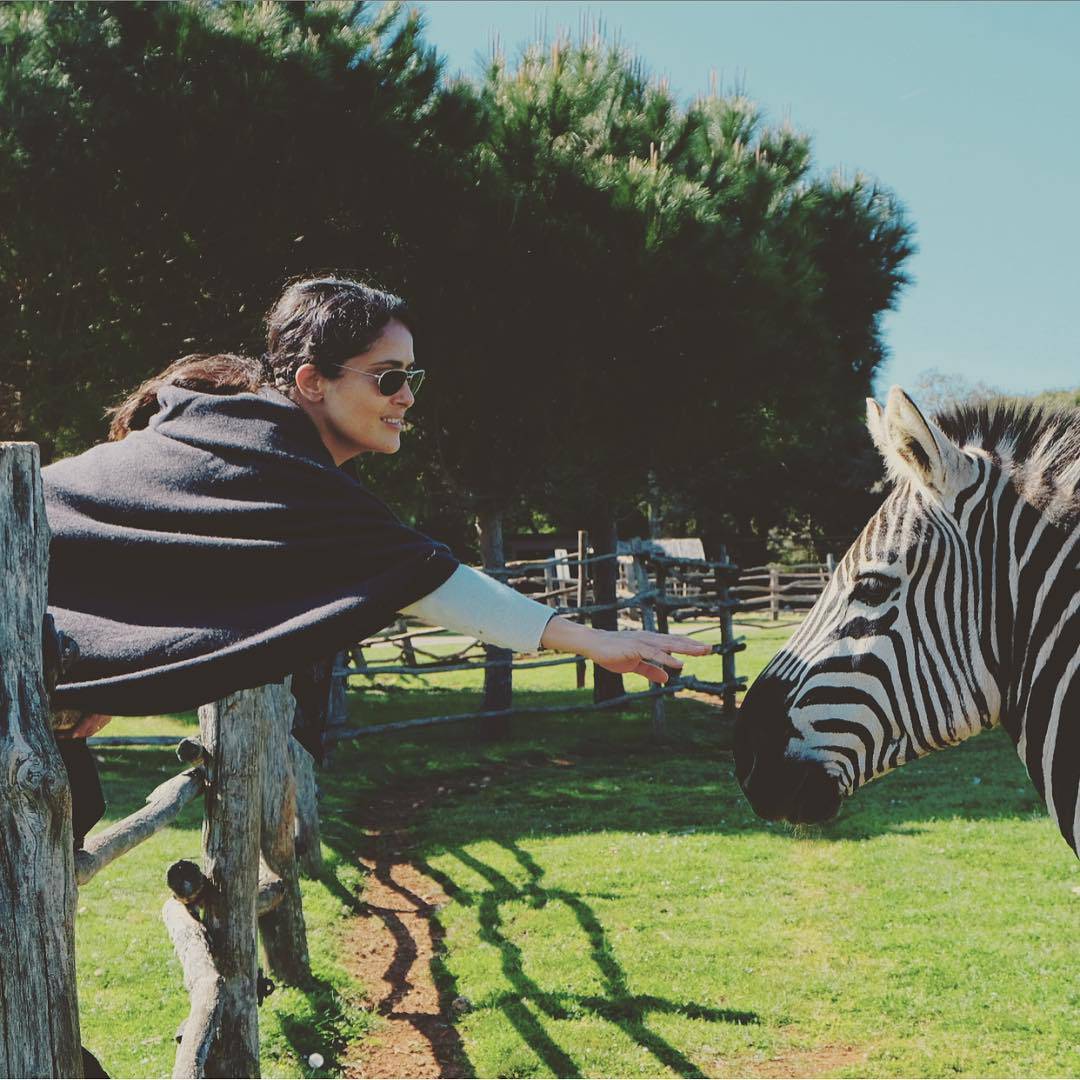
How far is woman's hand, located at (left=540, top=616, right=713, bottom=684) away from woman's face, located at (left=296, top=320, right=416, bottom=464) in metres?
0.73

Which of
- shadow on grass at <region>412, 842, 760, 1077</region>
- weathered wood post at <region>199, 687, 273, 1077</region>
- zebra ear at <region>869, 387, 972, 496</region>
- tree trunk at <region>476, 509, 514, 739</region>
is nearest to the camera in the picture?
zebra ear at <region>869, 387, 972, 496</region>

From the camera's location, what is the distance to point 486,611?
1949 millimetres

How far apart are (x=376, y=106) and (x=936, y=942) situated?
9.32 meters

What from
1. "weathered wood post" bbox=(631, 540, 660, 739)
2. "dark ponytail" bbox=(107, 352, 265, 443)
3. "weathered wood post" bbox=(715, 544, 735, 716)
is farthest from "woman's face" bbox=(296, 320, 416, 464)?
"weathered wood post" bbox=(715, 544, 735, 716)

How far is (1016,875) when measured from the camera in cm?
725

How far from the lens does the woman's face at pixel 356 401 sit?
2348 millimetres

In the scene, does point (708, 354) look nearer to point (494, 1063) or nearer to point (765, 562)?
point (494, 1063)

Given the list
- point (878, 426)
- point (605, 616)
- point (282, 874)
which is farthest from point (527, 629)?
point (605, 616)

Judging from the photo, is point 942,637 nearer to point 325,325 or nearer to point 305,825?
point 325,325

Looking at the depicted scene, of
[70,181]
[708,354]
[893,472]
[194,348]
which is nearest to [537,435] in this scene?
[708,354]

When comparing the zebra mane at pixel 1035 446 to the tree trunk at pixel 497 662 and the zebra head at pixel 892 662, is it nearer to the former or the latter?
the zebra head at pixel 892 662

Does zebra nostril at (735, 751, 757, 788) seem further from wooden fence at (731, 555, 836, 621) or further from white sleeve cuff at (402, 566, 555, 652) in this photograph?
wooden fence at (731, 555, 836, 621)

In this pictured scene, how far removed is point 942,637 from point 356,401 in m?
1.64

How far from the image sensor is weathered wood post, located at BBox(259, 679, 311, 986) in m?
5.59
